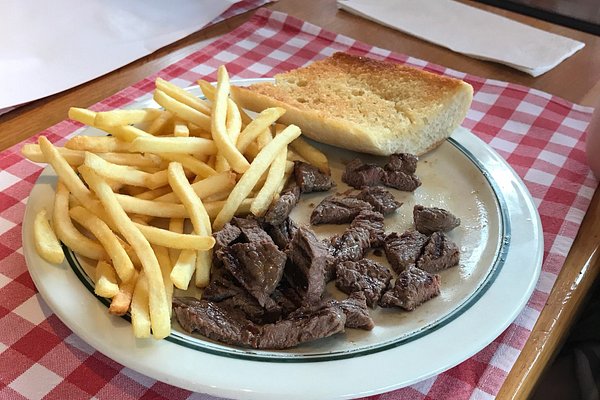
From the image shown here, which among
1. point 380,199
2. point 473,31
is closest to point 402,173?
Answer: point 380,199

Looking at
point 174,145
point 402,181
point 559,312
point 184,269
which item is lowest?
point 559,312

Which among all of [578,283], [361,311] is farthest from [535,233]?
[361,311]

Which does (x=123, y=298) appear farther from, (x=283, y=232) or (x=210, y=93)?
(x=210, y=93)

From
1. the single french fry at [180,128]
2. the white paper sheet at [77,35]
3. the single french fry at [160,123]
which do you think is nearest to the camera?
the single french fry at [180,128]

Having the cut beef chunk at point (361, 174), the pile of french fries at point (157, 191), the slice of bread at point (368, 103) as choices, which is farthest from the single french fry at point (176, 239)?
the slice of bread at point (368, 103)

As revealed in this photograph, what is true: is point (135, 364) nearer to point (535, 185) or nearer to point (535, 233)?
point (535, 233)

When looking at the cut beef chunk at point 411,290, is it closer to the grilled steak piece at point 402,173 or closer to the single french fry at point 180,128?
the grilled steak piece at point 402,173
